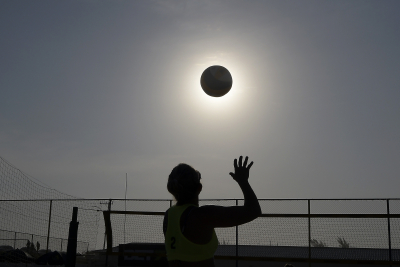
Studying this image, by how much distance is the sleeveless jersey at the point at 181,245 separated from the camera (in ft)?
7.64

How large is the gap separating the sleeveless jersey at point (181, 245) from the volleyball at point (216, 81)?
4905mm

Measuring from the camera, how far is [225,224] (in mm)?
2258

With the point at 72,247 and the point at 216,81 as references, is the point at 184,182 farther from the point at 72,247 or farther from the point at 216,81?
the point at 72,247

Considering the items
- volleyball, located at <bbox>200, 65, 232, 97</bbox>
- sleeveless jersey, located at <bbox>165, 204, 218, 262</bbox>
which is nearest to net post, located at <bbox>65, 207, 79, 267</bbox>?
volleyball, located at <bbox>200, 65, 232, 97</bbox>

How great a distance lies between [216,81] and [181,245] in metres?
5.11

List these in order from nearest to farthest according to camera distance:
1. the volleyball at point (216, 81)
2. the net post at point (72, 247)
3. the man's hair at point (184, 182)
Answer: the man's hair at point (184, 182) < the volleyball at point (216, 81) < the net post at point (72, 247)

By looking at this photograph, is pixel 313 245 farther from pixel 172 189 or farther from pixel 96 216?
pixel 172 189

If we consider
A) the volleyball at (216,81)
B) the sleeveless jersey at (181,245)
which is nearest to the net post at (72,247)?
the volleyball at (216,81)

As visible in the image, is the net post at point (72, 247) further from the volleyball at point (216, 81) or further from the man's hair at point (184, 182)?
the man's hair at point (184, 182)

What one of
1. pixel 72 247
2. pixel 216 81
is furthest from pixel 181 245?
pixel 72 247

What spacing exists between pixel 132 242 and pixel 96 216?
128 inches

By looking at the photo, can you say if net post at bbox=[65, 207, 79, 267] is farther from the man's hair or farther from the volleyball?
the man's hair

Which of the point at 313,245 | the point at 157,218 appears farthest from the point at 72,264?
the point at 313,245

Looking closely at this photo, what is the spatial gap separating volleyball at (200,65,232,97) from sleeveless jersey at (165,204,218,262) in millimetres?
4905
